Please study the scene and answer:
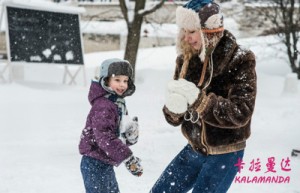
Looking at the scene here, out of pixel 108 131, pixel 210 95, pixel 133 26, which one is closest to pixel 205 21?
pixel 210 95

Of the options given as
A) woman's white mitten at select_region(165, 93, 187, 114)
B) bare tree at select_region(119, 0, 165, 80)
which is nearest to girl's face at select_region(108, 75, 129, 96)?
woman's white mitten at select_region(165, 93, 187, 114)

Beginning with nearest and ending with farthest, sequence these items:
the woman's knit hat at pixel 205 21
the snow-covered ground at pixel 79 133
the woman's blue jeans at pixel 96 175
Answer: the woman's knit hat at pixel 205 21 < the woman's blue jeans at pixel 96 175 < the snow-covered ground at pixel 79 133

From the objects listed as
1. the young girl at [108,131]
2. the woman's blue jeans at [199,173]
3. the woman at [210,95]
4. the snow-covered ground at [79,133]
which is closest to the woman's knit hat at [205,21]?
the woman at [210,95]

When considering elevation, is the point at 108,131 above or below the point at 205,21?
below

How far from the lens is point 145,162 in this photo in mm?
5824

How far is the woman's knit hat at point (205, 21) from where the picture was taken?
2674 millimetres

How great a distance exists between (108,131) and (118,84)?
353 mm

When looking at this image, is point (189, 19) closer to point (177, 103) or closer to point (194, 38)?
point (194, 38)

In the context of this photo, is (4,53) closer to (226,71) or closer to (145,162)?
(145,162)

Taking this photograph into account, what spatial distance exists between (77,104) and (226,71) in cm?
731

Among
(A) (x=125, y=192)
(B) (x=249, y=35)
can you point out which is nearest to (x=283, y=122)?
(A) (x=125, y=192)

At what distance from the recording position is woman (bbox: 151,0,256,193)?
252 centimetres

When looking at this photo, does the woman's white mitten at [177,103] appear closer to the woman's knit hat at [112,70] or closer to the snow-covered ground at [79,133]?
the woman's knit hat at [112,70]

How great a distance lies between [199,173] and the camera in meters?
2.85
